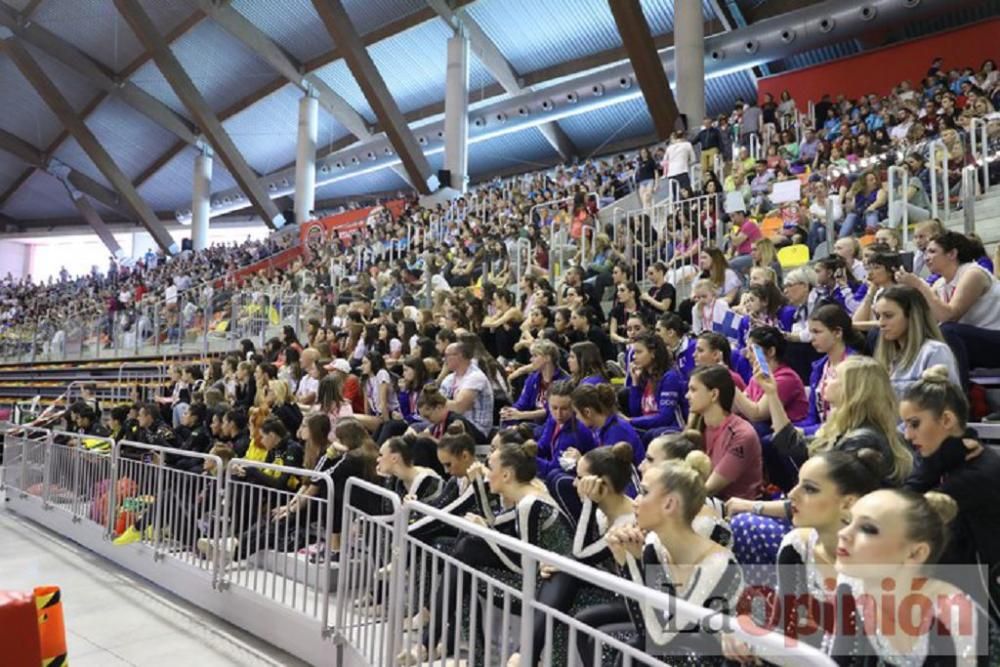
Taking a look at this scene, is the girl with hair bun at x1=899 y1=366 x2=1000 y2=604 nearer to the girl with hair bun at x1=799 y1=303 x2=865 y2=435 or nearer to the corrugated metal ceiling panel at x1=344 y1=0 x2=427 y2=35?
the girl with hair bun at x1=799 y1=303 x2=865 y2=435

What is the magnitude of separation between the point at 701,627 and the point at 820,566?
52 cm

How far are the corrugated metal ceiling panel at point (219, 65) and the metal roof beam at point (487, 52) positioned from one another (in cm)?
742

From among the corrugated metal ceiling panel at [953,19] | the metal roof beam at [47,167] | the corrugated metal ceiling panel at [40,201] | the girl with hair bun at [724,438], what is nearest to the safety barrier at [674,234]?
the girl with hair bun at [724,438]

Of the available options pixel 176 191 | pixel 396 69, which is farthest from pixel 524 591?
pixel 176 191

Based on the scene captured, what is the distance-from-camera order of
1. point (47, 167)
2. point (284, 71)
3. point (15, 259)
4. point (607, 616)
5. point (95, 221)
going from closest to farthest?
1. point (607, 616)
2. point (284, 71)
3. point (47, 167)
4. point (95, 221)
5. point (15, 259)

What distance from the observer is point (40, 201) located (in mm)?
35969

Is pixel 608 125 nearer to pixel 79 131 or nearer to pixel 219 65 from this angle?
pixel 219 65

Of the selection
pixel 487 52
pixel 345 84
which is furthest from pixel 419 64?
pixel 345 84

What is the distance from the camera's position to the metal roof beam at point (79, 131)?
24.5 m

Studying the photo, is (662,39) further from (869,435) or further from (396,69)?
(869,435)

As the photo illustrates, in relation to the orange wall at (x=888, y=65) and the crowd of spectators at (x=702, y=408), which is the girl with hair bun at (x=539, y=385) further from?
the orange wall at (x=888, y=65)

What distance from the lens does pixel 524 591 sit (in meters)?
2.45

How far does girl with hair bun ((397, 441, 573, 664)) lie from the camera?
10.3 feet

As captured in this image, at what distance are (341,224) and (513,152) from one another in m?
5.80
